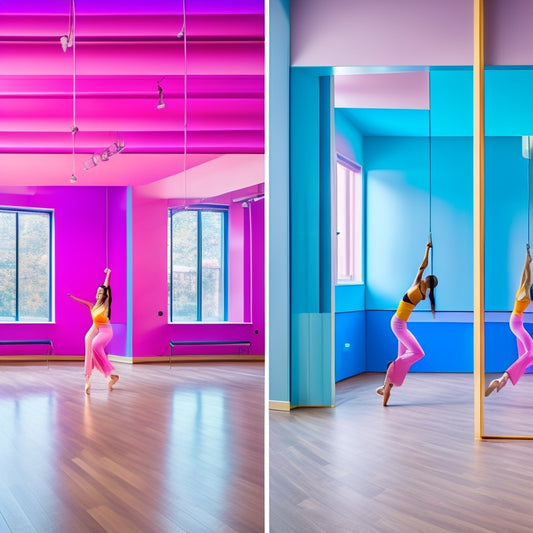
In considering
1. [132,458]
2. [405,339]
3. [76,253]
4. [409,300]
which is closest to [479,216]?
[409,300]

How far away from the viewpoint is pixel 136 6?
15.0 ft

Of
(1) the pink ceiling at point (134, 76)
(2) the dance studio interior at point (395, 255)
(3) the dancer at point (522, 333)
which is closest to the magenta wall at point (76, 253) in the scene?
(1) the pink ceiling at point (134, 76)

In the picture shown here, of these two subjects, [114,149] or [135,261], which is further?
[135,261]

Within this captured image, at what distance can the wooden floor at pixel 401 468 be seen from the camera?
2.77 metres

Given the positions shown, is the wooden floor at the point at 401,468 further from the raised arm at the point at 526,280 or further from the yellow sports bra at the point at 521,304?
the raised arm at the point at 526,280

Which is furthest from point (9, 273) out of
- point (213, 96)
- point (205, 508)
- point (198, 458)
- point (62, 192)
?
point (205, 508)

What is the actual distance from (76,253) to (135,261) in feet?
4.24

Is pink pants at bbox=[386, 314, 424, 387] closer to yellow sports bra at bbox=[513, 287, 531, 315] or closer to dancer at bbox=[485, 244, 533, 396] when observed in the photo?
dancer at bbox=[485, 244, 533, 396]

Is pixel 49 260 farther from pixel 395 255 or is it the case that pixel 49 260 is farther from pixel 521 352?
pixel 521 352

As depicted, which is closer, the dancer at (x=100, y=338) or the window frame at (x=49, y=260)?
the dancer at (x=100, y=338)

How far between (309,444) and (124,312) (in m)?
6.24

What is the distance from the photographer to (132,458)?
385 centimetres

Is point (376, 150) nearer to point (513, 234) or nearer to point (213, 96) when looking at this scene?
point (513, 234)

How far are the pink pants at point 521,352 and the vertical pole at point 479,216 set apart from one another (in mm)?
1309
